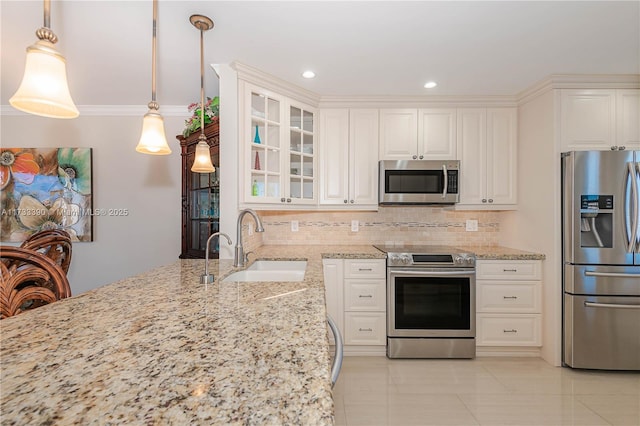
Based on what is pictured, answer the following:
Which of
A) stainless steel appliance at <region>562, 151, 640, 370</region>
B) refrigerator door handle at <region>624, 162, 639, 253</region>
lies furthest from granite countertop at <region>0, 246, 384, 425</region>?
refrigerator door handle at <region>624, 162, 639, 253</region>

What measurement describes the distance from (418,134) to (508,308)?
1.77 m

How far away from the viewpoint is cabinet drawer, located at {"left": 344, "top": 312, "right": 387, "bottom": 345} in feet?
8.26

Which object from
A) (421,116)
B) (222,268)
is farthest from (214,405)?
(421,116)

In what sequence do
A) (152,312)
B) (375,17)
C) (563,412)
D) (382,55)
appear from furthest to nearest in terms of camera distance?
(382,55) < (563,412) < (375,17) < (152,312)

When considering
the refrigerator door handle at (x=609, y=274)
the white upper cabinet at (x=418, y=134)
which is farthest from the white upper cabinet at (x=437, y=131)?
the refrigerator door handle at (x=609, y=274)

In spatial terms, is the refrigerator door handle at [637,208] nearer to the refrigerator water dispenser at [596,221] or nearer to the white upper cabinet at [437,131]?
the refrigerator water dispenser at [596,221]

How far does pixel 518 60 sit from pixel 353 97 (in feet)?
4.33

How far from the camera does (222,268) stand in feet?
5.62

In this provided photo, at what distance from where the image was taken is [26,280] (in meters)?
1.00

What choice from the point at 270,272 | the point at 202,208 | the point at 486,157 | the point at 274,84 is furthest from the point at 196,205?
the point at 486,157

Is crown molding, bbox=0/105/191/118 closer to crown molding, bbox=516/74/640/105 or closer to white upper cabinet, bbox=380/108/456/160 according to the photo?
white upper cabinet, bbox=380/108/456/160

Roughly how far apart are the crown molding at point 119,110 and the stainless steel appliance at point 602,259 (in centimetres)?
371

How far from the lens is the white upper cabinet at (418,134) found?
2797mm

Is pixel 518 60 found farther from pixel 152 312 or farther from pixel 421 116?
pixel 152 312
